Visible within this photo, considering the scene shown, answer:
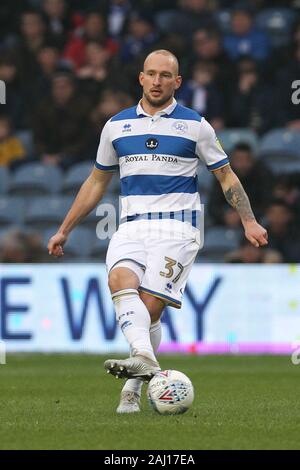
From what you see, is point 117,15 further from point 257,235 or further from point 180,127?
point 257,235

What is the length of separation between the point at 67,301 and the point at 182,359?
1.68 metres

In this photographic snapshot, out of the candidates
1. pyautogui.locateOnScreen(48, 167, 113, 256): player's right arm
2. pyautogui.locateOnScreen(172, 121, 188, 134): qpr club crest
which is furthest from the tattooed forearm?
pyautogui.locateOnScreen(48, 167, 113, 256): player's right arm

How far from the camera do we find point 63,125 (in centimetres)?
1716

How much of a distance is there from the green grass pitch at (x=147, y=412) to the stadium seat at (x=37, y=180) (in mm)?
4600

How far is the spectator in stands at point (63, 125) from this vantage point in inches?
671

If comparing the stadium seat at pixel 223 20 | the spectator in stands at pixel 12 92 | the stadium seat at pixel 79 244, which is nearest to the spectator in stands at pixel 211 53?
the stadium seat at pixel 223 20

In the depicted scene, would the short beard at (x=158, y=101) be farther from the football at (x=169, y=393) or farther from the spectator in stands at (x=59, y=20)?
the spectator in stands at (x=59, y=20)

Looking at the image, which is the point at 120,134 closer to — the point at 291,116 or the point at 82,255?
the point at 82,255

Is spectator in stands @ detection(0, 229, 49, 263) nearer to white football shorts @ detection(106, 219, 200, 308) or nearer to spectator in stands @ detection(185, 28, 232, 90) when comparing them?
spectator in stands @ detection(185, 28, 232, 90)

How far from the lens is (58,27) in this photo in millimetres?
18578

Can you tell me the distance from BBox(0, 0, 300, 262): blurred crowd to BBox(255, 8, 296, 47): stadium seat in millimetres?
20

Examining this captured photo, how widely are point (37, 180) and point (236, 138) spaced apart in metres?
2.71

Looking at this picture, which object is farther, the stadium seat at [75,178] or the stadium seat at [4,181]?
the stadium seat at [4,181]

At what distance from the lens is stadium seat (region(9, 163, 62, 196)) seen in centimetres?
1681
